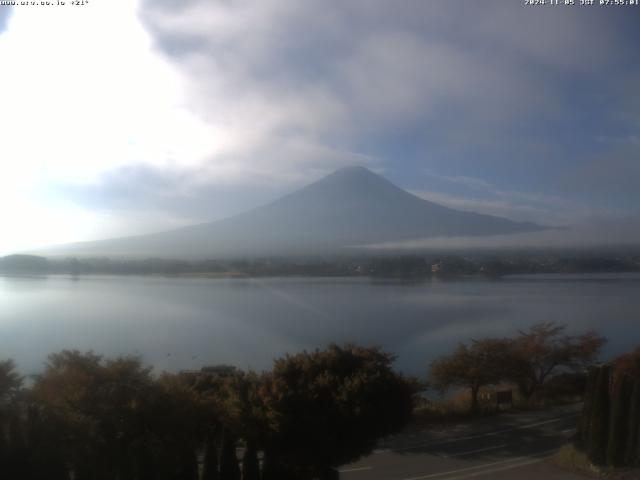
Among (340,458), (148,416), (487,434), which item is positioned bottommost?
(487,434)

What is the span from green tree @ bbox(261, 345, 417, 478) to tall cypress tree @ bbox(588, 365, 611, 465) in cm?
327

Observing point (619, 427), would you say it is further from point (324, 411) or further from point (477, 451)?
point (324, 411)

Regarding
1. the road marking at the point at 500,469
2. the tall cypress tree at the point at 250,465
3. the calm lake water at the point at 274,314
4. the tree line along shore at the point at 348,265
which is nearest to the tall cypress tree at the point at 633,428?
the road marking at the point at 500,469

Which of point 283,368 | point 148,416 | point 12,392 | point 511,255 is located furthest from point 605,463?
point 511,255

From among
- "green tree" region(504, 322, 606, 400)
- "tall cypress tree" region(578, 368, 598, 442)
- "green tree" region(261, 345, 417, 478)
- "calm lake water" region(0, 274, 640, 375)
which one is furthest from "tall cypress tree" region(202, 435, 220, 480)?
"green tree" region(504, 322, 606, 400)

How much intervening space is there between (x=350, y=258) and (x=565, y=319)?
273 inches

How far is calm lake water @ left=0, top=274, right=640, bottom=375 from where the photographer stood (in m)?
13.8

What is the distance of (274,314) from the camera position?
16031 millimetres

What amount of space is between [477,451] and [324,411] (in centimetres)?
501

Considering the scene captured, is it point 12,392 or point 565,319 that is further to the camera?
point 565,319

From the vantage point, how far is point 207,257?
20000 mm

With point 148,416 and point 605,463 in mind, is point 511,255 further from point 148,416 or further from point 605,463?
point 148,416

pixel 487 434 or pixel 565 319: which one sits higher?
pixel 565 319

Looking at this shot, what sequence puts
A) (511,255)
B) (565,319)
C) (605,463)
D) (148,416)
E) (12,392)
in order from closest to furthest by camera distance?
1. (148,416)
2. (12,392)
3. (605,463)
4. (565,319)
5. (511,255)
